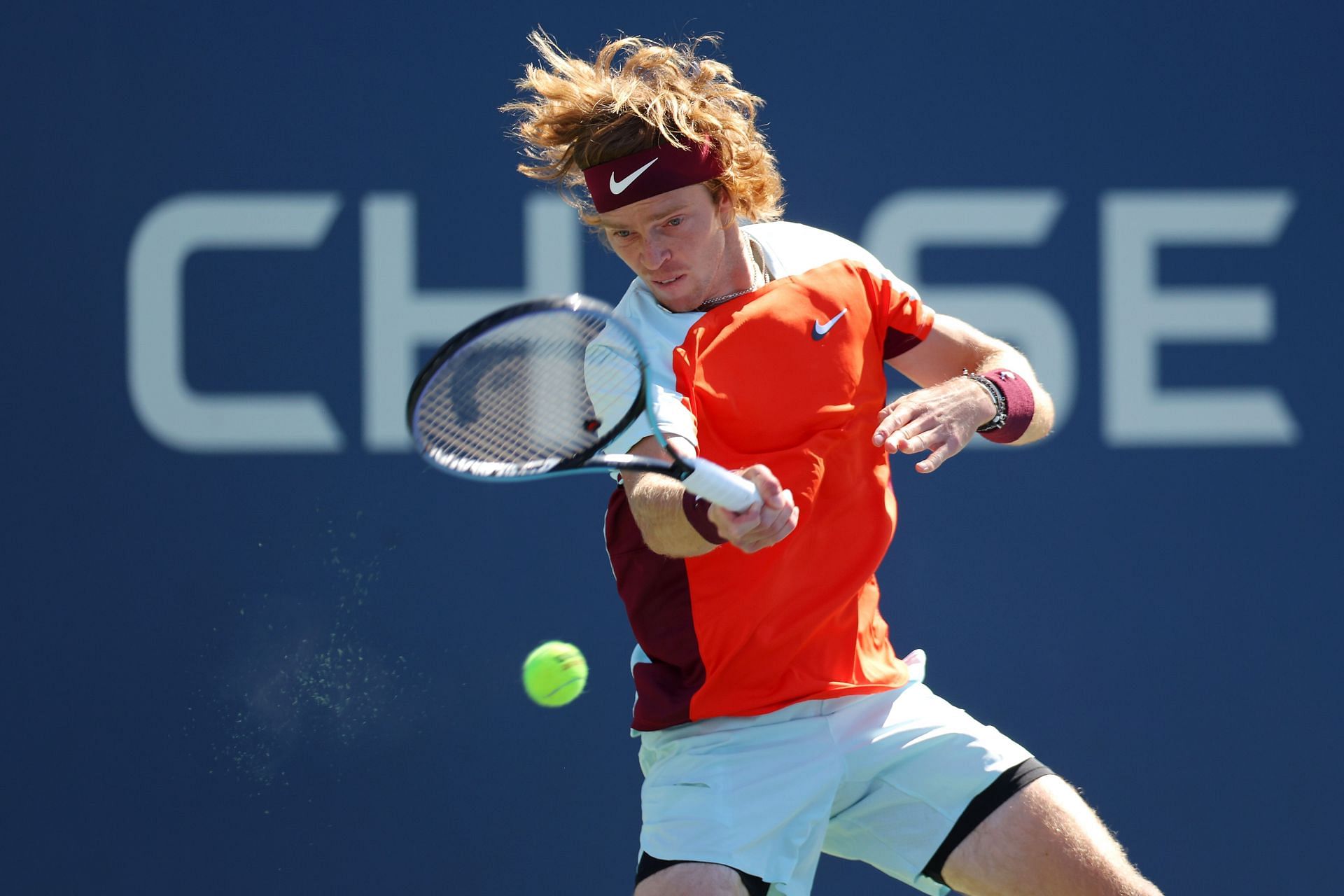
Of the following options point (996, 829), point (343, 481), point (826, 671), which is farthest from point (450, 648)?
point (996, 829)

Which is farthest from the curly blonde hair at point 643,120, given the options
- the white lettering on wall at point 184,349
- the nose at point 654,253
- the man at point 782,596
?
the white lettering on wall at point 184,349

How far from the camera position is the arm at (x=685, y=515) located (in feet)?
6.42

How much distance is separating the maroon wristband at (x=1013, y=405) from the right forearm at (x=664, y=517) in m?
0.56

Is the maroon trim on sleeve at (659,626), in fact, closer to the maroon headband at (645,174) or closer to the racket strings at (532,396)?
the racket strings at (532,396)

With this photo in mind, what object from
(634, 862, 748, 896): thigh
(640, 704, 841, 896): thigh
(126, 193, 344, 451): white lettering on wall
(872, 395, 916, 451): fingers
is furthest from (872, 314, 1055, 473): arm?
(126, 193, 344, 451): white lettering on wall

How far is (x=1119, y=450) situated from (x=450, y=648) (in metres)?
1.64

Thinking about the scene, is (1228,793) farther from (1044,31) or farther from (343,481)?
(343,481)

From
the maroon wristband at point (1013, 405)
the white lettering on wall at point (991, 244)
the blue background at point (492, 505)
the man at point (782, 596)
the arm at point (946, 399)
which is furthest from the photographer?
the white lettering on wall at point (991, 244)

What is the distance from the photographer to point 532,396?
7.47 ft

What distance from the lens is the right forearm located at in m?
2.12

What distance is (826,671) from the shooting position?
2369 mm

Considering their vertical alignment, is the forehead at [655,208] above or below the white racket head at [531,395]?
above

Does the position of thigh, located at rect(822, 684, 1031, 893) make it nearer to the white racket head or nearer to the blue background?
the white racket head

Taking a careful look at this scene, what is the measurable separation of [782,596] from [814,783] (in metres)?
0.30
